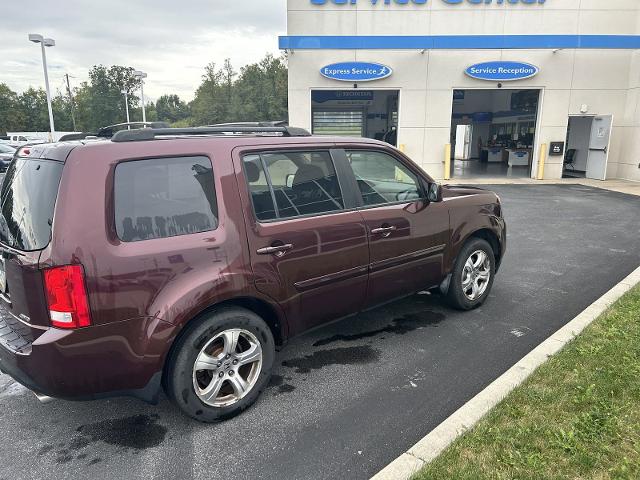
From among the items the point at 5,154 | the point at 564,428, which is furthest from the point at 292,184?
the point at 5,154

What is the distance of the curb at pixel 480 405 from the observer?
2536 mm

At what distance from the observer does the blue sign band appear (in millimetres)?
17188

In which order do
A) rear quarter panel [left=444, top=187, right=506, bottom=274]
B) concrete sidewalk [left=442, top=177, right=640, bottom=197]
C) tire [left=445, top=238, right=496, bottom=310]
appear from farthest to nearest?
concrete sidewalk [left=442, top=177, right=640, bottom=197] < tire [left=445, top=238, right=496, bottom=310] < rear quarter panel [left=444, top=187, right=506, bottom=274]

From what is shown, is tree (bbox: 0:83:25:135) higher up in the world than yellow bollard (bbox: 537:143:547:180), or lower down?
higher up

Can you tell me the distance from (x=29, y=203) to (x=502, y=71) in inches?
715

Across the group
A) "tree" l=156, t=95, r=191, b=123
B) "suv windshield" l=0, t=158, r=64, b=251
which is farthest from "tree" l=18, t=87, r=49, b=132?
"suv windshield" l=0, t=158, r=64, b=251

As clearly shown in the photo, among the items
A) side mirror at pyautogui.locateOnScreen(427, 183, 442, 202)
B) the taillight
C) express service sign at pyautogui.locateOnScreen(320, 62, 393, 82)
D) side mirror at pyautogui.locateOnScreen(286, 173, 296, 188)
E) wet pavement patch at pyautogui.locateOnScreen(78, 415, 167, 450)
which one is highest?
express service sign at pyautogui.locateOnScreen(320, 62, 393, 82)

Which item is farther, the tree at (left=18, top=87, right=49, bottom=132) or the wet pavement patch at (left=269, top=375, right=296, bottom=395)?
the tree at (left=18, top=87, right=49, bottom=132)

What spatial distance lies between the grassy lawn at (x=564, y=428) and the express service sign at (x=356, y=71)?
15470mm

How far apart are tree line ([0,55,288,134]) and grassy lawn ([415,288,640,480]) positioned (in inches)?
2977

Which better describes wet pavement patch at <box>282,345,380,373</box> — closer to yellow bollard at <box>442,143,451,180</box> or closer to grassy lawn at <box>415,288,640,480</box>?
grassy lawn at <box>415,288,640,480</box>

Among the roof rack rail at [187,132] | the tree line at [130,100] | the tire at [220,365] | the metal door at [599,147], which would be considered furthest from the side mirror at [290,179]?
the tree line at [130,100]

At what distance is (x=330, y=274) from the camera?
11.4 ft

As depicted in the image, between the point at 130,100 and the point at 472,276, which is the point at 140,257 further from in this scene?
the point at 130,100
